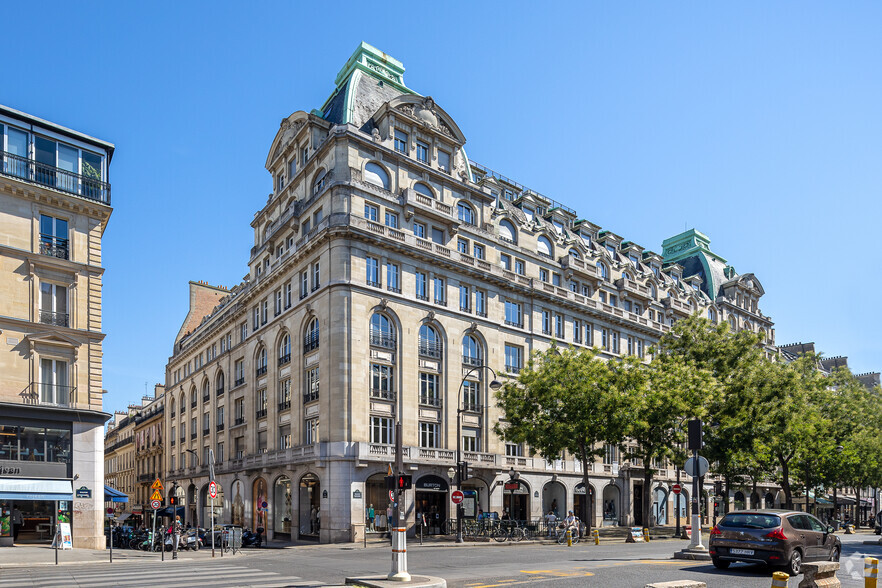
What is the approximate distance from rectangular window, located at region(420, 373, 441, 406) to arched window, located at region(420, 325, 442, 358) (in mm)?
1351

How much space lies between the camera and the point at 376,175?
44.2m

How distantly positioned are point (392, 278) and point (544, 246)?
Answer: 658 inches

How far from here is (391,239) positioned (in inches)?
1674

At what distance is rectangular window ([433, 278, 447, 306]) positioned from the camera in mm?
45625

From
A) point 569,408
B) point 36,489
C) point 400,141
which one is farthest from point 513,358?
point 36,489

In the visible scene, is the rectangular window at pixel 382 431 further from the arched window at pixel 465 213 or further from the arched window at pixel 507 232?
the arched window at pixel 507 232

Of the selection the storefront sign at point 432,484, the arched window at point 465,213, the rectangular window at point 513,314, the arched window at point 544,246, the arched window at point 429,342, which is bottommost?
the storefront sign at point 432,484

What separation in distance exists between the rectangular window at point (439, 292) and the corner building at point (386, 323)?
0.42ft

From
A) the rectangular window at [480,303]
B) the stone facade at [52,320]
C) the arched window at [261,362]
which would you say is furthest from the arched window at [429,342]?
the stone facade at [52,320]

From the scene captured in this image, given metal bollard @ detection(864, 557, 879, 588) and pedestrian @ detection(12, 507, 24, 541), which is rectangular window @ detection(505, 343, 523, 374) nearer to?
pedestrian @ detection(12, 507, 24, 541)

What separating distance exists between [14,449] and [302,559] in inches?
552

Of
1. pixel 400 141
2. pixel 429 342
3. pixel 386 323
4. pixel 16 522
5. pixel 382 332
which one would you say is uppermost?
pixel 400 141

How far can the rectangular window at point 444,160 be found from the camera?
4859 centimetres

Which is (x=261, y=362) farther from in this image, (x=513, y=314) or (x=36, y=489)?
(x=36, y=489)
